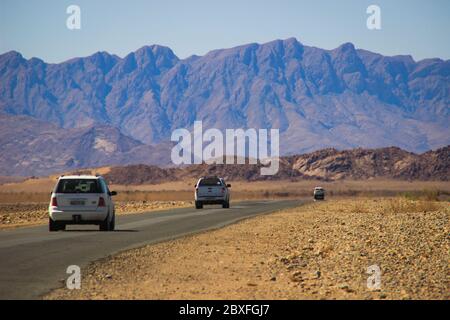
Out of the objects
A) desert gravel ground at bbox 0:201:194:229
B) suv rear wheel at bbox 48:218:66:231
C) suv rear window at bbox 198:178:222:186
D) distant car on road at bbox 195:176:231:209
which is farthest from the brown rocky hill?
suv rear wheel at bbox 48:218:66:231

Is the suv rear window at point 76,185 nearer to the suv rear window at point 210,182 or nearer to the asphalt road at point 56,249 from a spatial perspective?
the asphalt road at point 56,249

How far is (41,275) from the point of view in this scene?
1583 centimetres

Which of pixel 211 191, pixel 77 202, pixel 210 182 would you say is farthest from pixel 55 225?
pixel 211 191

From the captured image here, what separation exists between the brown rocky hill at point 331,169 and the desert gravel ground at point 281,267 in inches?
5424

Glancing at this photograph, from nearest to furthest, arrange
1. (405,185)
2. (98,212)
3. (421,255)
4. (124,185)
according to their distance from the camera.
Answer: (421,255) < (98,212) < (405,185) < (124,185)

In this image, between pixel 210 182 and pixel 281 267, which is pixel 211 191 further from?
pixel 281 267

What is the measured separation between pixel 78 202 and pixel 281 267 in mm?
11835

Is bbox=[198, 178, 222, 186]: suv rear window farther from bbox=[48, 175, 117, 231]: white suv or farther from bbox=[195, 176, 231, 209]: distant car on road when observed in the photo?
bbox=[48, 175, 117, 231]: white suv

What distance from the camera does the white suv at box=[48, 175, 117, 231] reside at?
2778 centimetres

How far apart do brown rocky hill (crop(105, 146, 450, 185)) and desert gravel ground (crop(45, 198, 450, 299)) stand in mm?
137758

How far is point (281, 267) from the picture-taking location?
57.0 ft
